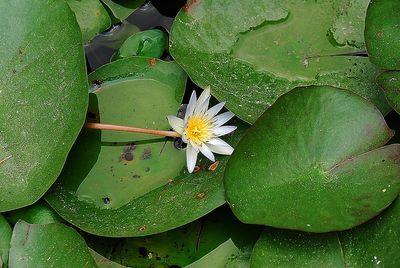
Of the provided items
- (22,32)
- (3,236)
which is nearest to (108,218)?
(3,236)

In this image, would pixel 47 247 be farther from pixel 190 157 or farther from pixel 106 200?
pixel 190 157

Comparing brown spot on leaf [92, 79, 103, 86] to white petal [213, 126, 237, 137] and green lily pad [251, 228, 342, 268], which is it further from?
green lily pad [251, 228, 342, 268]

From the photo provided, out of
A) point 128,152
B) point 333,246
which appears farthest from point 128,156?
point 333,246

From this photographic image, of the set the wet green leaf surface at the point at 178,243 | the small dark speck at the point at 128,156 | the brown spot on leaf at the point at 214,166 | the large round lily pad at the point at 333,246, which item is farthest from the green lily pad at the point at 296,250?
the small dark speck at the point at 128,156

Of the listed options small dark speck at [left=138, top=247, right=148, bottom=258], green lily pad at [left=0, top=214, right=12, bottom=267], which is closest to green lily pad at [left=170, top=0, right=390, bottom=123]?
small dark speck at [left=138, top=247, right=148, bottom=258]

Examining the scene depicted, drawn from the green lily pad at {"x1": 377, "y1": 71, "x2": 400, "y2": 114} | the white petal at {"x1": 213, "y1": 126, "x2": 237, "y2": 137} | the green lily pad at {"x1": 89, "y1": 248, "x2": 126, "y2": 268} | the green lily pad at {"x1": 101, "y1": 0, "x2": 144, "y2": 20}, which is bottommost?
the green lily pad at {"x1": 89, "y1": 248, "x2": 126, "y2": 268}

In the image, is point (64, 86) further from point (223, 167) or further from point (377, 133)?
point (377, 133)

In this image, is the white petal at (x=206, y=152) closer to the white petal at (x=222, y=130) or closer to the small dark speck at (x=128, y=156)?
the white petal at (x=222, y=130)
